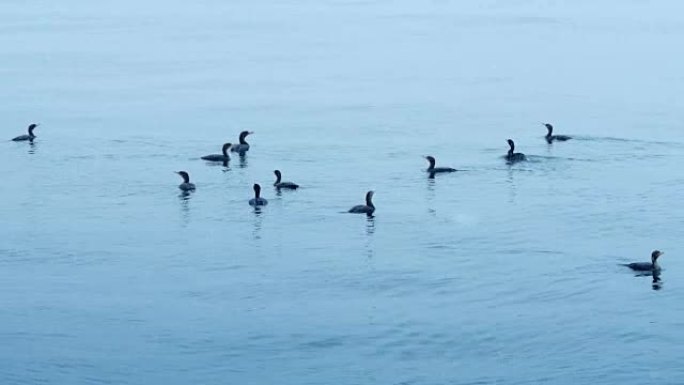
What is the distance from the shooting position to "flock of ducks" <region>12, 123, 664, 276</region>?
124 ft

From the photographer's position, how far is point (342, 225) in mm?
42656

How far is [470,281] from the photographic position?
121 ft

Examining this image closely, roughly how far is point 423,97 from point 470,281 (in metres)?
35.3

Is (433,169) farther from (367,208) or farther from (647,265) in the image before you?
(647,265)

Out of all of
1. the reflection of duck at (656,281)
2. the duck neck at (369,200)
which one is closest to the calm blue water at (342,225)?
the reflection of duck at (656,281)

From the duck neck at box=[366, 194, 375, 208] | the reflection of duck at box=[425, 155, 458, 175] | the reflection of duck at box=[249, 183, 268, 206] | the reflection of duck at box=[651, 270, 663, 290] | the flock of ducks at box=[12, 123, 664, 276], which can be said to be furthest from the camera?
the reflection of duck at box=[425, 155, 458, 175]

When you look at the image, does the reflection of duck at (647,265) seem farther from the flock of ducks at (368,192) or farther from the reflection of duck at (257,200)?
the reflection of duck at (257,200)

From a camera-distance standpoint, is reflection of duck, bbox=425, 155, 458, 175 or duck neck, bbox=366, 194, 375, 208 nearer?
duck neck, bbox=366, 194, 375, 208

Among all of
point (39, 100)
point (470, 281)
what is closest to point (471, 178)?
point (470, 281)

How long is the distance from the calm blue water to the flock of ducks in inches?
14.8

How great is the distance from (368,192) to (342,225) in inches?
79.3

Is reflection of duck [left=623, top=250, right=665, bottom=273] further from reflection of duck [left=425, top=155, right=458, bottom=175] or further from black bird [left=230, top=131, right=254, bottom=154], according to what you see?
black bird [left=230, top=131, right=254, bottom=154]

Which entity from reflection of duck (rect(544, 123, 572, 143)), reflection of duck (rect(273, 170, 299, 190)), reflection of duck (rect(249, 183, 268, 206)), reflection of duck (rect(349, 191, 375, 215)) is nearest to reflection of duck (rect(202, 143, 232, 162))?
reflection of duck (rect(273, 170, 299, 190))

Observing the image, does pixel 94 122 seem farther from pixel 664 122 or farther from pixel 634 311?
pixel 634 311
